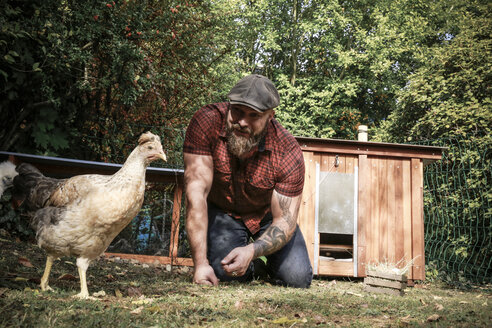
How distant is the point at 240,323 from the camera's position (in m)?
2.06

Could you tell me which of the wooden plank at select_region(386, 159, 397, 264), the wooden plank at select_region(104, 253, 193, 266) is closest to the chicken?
the wooden plank at select_region(104, 253, 193, 266)

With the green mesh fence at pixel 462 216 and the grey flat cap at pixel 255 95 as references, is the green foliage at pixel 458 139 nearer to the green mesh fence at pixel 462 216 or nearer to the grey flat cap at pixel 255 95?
the green mesh fence at pixel 462 216

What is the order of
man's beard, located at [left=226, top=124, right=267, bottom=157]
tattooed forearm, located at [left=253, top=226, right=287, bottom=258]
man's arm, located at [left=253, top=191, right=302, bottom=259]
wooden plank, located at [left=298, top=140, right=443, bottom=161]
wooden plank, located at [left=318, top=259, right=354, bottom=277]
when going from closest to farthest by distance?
tattooed forearm, located at [left=253, top=226, right=287, bottom=258], man's beard, located at [left=226, top=124, right=267, bottom=157], man's arm, located at [left=253, top=191, right=302, bottom=259], wooden plank, located at [left=318, top=259, right=354, bottom=277], wooden plank, located at [left=298, top=140, right=443, bottom=161]

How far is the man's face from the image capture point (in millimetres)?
3549

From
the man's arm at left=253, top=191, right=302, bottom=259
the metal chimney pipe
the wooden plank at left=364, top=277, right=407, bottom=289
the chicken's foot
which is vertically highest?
the metal chimney pipe

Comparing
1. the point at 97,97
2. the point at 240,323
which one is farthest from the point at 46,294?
the point at 97,97

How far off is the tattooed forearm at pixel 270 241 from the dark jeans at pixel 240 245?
53 cm

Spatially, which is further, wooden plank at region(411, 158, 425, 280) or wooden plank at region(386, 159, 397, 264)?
wooden plank at region(386, 159, 397, 264)

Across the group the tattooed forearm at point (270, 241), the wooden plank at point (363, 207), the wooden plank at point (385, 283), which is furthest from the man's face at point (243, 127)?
the wooden plank at point (363, 207)

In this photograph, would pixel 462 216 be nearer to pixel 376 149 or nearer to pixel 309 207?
pixel 376 149

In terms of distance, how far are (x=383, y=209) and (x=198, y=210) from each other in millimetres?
4049

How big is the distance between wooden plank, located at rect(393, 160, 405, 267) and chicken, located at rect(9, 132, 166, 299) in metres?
4.99

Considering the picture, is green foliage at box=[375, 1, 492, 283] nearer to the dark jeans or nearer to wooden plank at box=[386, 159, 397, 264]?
wooden plank at box=[386, 159, 397, 264]

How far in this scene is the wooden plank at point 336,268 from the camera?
6.15 m
